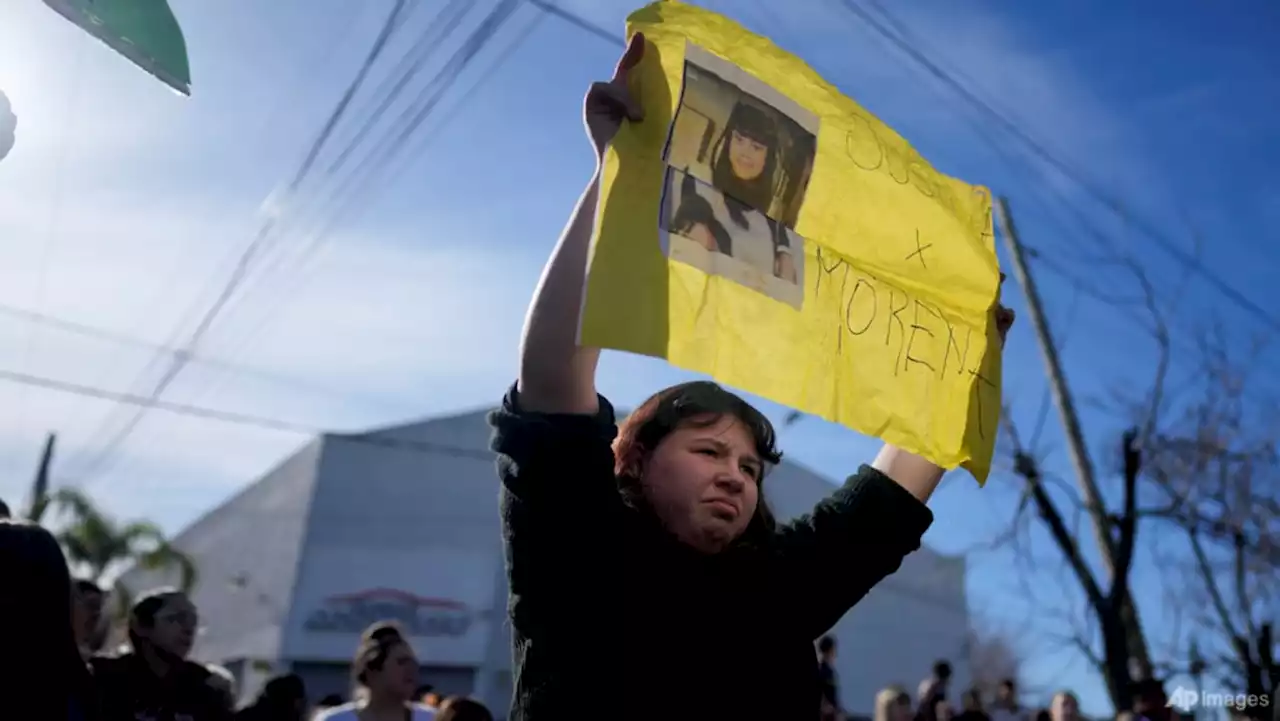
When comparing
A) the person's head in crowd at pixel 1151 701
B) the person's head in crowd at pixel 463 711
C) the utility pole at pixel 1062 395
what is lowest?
the person's head in crowd at pixel 463 711

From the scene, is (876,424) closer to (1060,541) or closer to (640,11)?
(640,11)

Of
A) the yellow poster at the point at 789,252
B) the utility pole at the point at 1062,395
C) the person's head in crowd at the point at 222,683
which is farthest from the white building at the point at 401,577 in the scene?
the yellow poster at the point at 789,252

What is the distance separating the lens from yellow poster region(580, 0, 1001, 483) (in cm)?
150

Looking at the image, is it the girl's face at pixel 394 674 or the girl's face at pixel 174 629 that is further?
the girl's face at pixel 394 674

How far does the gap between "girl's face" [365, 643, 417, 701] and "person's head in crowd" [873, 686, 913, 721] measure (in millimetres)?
4116

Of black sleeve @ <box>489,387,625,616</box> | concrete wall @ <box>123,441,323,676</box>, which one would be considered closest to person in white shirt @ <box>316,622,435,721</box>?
black sleeve @ <box>489,387,625,616</box>

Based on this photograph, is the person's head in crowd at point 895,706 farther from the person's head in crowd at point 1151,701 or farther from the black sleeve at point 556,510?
the black sleeve at point 556,510

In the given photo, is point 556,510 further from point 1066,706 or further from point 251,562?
point 251,562

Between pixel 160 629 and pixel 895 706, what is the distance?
5.29 m

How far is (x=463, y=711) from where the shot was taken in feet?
13.8

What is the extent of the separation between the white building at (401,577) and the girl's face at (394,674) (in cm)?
1836

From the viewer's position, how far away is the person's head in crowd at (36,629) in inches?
71.9

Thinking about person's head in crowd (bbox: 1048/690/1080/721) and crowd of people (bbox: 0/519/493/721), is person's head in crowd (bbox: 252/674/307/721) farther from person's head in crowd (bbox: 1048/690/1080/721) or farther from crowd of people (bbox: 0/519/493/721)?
person's head in crowd (bbox: 1048/690/1080/721)

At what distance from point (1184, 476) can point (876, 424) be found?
37.8 feet
